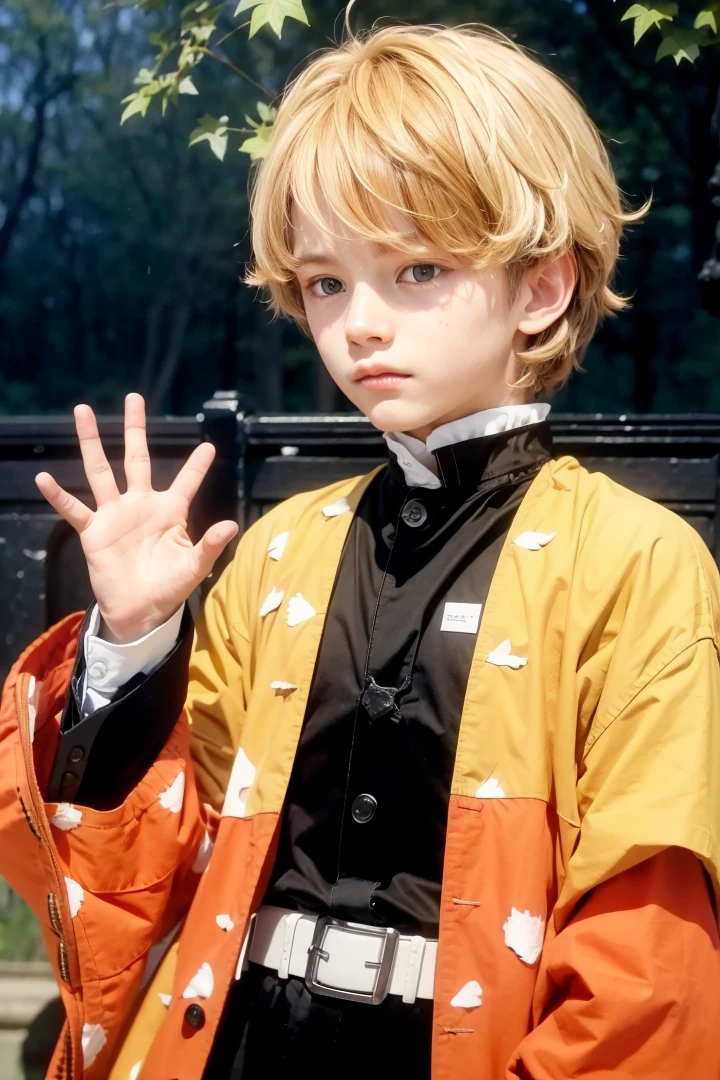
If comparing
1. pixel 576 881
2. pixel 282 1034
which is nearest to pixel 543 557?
pixel 576 881

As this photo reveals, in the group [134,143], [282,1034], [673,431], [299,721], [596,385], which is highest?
[134,143]

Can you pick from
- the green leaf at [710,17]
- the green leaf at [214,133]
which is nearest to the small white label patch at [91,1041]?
the green leaf at [214,133]

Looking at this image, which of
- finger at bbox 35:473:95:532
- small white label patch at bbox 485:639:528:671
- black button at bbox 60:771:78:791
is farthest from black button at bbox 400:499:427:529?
black button at bbox 60:771:78:791

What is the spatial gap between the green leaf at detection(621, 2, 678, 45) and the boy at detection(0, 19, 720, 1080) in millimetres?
516

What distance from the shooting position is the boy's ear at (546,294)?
4.83ft

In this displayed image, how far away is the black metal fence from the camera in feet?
7.02

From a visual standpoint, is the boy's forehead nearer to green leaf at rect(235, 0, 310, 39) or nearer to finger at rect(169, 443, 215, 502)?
finger at rect(169, 443, 215, 502)

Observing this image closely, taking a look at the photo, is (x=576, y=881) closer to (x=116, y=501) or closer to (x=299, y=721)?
(x=299, y=721)

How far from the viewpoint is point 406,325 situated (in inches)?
54.0

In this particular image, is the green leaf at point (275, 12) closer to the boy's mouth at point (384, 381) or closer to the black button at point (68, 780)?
the boy's mouth at point (384, 381)

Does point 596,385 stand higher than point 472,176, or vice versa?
point 596,385

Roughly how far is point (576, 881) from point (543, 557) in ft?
1.34

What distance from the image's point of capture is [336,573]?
1.54 m

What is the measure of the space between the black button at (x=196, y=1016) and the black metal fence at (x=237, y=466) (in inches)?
38.9
